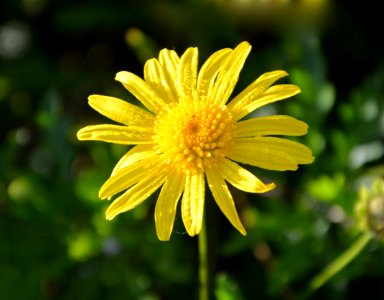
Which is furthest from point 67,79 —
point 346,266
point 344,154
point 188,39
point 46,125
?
point 346,266

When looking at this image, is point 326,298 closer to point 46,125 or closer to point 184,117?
point 184,117

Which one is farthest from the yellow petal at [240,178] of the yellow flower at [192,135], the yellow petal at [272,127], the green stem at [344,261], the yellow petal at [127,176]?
the green stem at [344,261]

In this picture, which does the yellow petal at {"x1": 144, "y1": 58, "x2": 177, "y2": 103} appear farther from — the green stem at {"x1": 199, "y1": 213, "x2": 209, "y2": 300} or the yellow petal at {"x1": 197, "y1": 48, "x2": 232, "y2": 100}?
the green stem at {"x1": 199, "y1": 213, "x2": 209, "y2": 300}

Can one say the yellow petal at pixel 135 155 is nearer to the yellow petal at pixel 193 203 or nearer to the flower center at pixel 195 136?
the flower center at pixel 195 136

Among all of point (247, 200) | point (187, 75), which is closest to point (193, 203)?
point (187, 75)

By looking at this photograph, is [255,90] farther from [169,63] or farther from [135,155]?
[135,155]

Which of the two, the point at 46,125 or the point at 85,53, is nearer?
the point at 46,125
